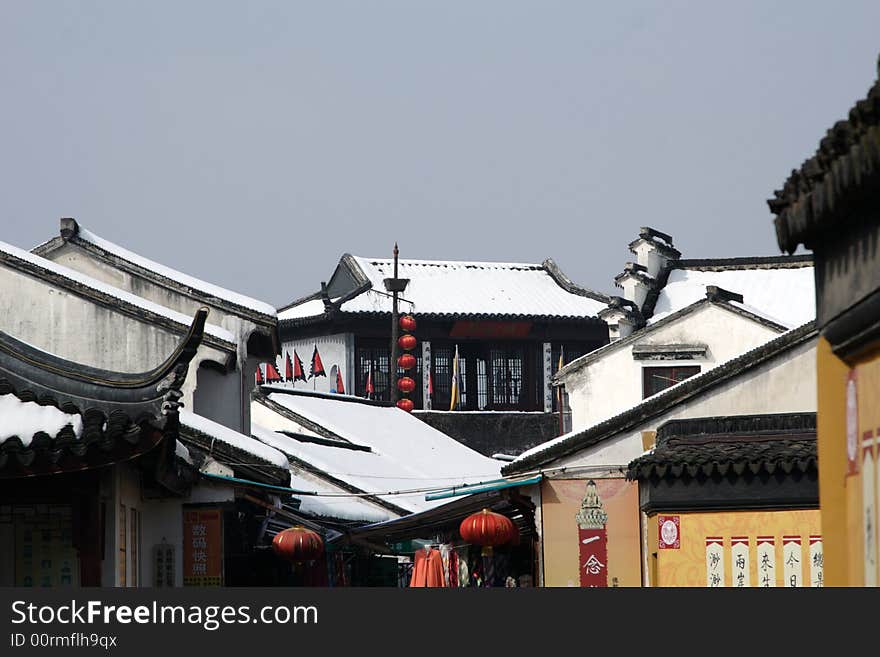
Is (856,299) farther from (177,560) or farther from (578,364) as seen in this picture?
(578,364)

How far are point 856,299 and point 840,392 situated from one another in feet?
2.41

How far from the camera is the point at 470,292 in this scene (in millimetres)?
49344

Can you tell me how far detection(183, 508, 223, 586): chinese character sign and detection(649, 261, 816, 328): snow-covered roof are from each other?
19922mm

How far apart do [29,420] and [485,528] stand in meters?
9.45

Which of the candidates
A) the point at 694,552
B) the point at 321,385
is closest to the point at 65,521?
the point at 694,552

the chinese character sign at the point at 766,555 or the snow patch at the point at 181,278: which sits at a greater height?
the snow patch at the point at 181,278

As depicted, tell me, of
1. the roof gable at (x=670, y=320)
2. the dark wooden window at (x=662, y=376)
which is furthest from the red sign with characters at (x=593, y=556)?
the dark wooden window at (x=662, y=376)

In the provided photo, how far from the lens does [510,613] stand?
813cm

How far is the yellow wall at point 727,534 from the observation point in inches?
695

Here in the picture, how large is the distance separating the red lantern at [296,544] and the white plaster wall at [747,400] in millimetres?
3582

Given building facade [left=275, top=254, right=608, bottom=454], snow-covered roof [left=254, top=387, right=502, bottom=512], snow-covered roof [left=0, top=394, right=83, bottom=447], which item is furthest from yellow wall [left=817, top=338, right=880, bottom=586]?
building facade [left=275, top=254, right=608, bottom=454]

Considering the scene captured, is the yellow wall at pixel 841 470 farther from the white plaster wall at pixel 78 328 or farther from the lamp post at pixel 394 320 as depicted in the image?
the lamp post at pixel 394 320

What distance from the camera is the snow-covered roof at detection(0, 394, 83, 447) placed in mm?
14719

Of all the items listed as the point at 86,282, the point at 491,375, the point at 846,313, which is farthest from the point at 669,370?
the point at 846,313
